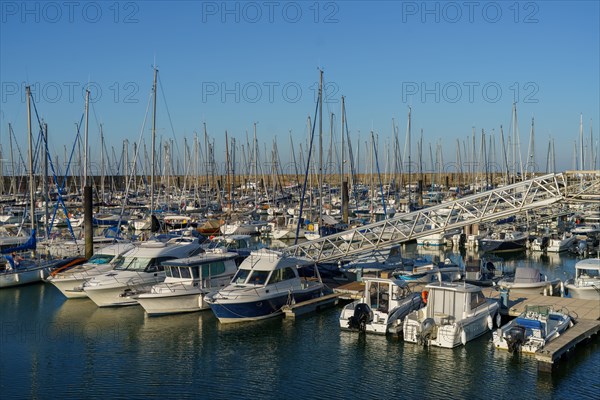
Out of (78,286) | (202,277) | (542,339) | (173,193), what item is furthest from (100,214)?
(542,339)

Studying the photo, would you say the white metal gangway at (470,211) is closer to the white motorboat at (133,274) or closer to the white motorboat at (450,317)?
the white motorboat at (450,317)

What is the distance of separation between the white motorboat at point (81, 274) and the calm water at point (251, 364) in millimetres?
3592

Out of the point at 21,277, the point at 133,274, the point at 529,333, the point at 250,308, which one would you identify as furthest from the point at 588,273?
the point at 21,277

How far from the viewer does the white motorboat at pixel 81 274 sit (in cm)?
3122

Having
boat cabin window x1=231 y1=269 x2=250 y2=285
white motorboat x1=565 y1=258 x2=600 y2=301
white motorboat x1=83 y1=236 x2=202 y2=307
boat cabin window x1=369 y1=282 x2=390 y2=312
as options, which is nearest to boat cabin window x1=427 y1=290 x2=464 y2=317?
boat cabin window x1=369 y1=282 x2=390 y2=312

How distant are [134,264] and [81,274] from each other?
3.01 meters

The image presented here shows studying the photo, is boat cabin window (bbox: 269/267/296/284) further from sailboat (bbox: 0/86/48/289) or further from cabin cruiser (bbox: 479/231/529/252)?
cabin cruiser (bbox: 479/231/529/252)

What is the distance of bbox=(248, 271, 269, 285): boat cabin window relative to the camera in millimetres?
27094

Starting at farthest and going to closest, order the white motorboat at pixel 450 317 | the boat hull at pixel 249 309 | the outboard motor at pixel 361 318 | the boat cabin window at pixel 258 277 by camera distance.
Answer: the boat cabin window at pixel 258 277, the boat hull at pixel 249 309, the outboard motor at pixel 361 318, the white motorboat at pixel 450 317

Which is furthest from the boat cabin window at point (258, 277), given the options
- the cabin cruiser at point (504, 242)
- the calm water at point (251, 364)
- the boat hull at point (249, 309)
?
the cabin cruiser at point (504, 242)

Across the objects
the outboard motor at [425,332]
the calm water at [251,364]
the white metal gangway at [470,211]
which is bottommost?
the calm water at [251,364]

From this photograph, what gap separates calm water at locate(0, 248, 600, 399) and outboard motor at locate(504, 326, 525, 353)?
380 millimetres

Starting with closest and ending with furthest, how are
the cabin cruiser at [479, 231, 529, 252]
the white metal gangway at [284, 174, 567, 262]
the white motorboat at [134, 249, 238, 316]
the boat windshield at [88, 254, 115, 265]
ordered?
1. the white motorboat at [134, 249, 238, 316]
2. the white metal gangway at [284, 174, 567, 262]
3. the boat windshield at [88, 254, 115, 265]
4. the cabin cruiser at [479, 231, 529, 252]

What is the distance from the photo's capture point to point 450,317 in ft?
76.9
